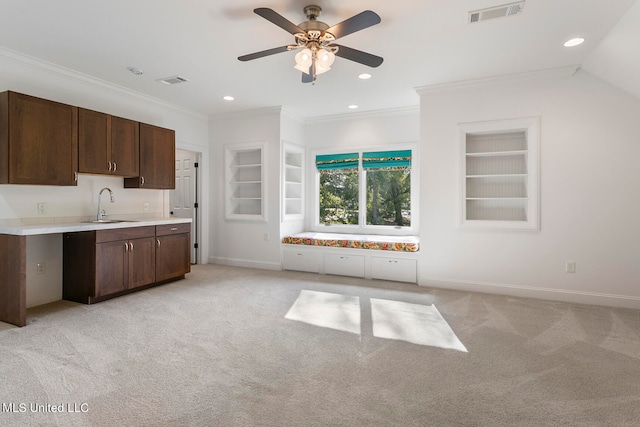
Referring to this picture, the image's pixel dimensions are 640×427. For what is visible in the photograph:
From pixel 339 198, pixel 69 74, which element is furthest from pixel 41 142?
pixel 339 198

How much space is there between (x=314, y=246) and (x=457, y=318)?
2574mm

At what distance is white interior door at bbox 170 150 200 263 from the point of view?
623 cm

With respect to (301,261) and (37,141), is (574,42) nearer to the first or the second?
(301,261)

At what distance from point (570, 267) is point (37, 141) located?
5877mm

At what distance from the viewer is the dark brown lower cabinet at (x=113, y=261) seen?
3.85 metres

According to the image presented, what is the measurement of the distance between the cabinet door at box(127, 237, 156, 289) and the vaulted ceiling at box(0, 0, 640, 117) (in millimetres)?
2051

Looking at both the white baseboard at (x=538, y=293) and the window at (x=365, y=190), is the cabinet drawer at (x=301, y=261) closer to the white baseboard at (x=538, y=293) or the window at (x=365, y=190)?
the window at (x=365, y=190)

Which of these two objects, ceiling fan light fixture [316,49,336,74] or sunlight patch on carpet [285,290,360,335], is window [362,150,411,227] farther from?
ceiling fan light fixture [316,49,336,74]

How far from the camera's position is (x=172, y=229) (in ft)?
15.7

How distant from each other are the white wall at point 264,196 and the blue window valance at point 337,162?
984 millimetres

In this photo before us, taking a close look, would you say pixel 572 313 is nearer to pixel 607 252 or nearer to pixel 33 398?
pixel 607 252

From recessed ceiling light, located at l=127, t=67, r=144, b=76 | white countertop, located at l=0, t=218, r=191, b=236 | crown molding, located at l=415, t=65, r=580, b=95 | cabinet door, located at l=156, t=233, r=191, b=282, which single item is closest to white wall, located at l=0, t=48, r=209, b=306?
white countertop, located at l=0, t=218, r=191, b=236

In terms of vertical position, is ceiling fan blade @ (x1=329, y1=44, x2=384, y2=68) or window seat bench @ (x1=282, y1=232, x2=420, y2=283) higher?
ceiling fan blade @ (x1=329, y1=44, x2=384, y2=68)

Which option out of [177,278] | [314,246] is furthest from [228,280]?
[314,246]
